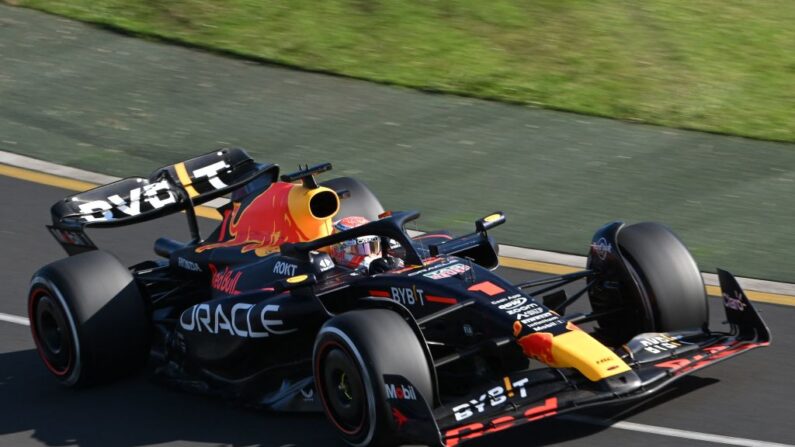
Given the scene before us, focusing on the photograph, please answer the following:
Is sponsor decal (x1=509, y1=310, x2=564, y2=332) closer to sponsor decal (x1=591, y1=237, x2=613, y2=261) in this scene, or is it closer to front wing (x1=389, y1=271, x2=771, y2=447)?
front wing (x1=389, y1=271, x2=771, y2=447)

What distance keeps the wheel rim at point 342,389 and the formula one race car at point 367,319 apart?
1 cm

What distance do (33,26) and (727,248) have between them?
376 inches

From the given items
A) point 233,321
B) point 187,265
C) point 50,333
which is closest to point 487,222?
point 233,321

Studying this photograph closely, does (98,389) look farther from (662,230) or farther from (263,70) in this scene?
(263,70)

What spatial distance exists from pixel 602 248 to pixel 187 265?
289 centimetres

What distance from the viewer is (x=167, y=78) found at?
52.0ft

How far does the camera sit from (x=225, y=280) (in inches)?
369

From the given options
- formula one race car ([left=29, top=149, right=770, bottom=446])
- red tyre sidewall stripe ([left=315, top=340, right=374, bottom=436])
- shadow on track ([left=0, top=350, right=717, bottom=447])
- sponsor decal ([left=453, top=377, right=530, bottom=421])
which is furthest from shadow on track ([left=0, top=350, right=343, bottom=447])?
sponsor decal ([left=453, top=377, right=530, bottom=421])

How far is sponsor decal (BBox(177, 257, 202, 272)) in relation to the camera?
383 inches

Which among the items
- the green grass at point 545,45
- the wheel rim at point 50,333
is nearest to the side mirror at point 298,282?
the wheel rim at point 50,333

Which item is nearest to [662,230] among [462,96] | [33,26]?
[462,96]

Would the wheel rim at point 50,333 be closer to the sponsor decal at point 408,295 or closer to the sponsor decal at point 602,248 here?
the sponsor decal at point 408,295

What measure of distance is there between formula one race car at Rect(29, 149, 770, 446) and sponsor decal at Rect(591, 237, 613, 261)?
0.01m

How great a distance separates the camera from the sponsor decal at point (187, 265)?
31.9 feet
